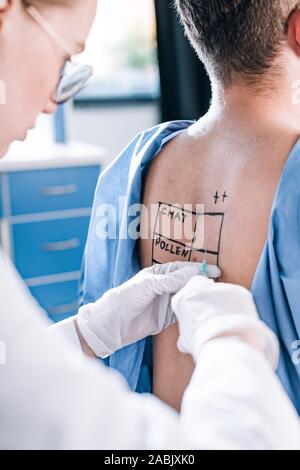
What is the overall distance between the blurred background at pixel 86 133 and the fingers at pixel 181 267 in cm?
156

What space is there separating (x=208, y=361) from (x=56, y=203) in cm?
206

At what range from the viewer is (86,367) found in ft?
2.00

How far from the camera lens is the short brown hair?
1071mm

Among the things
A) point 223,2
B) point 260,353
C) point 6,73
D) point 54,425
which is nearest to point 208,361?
point 260,353

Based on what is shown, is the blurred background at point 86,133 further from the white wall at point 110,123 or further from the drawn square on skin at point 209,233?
the drawn square on skin at point 209,233

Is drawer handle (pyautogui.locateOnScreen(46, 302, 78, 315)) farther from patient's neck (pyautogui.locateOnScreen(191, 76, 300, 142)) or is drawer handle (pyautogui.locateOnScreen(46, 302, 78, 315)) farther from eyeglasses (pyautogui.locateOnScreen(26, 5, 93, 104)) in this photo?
eyeglasses (pyautogui.locateOnScreen(26, 5, 93, 104))

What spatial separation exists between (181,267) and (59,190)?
166cm

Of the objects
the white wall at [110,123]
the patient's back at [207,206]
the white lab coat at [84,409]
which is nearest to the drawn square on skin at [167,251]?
the patient's back at [207,206]

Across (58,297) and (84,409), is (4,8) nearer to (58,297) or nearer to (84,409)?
(84,409)

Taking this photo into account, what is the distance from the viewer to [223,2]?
1100 mm

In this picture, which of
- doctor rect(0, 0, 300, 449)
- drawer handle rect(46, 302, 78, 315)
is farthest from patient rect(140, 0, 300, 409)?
drawer handle rect(46, 302, 78, 315)

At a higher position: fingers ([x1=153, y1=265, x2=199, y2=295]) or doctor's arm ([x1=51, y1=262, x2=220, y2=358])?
fingers ([x1=153, y1=265, x2=199, y2=295])
